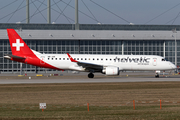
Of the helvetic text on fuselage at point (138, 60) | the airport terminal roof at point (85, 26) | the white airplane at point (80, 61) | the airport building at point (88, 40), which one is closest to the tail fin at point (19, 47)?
the white airplane at point (80, 61)

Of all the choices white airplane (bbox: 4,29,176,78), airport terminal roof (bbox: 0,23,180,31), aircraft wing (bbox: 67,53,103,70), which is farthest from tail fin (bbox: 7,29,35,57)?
airport terminal roof (bbox: 0,23,180,31)

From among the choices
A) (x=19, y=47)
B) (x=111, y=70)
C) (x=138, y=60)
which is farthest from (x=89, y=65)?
(x=19, y=47)

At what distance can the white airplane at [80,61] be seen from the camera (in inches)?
1689

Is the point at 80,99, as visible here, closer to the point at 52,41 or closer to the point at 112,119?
the point at 112,119

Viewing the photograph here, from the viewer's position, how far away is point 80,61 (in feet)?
143

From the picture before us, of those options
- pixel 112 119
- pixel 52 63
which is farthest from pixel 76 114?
pixel 52 63

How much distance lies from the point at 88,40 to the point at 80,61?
2665cm

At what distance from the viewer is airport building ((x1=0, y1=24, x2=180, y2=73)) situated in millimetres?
67375

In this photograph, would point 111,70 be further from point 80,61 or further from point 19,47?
point 19,47

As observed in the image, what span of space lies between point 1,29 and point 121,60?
36.1 metres

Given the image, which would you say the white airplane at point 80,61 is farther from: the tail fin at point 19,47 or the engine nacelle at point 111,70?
the engine nacelle at point 111,70

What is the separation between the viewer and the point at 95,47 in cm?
7012

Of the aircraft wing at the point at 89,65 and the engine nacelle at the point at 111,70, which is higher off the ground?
the aircraft wing at the point at 89,65

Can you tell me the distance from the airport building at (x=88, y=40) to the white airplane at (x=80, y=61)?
75.9 feet
